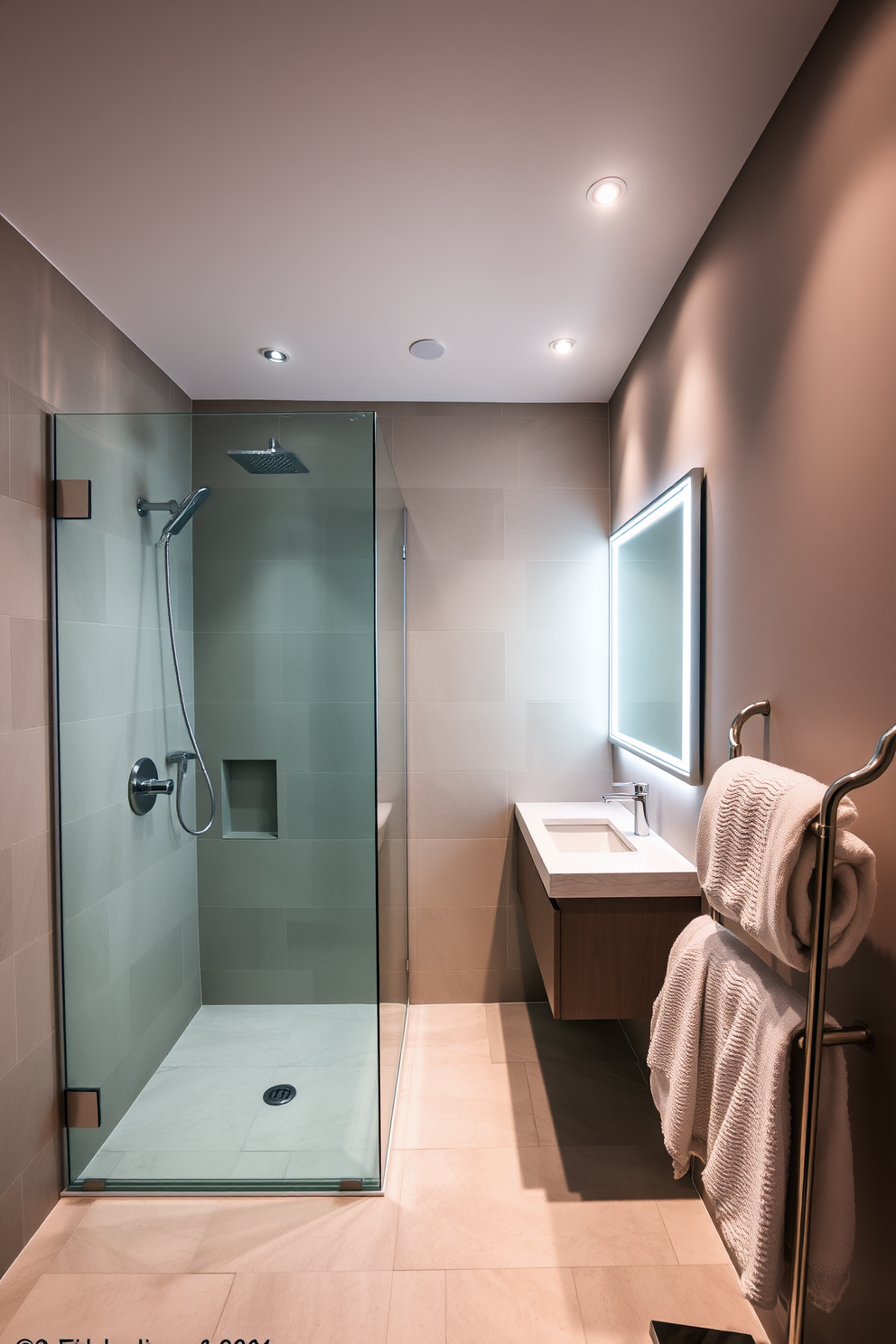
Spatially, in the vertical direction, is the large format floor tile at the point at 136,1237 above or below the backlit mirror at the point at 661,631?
below

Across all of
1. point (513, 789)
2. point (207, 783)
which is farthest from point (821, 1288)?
point (513, 789)

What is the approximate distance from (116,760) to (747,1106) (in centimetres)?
168

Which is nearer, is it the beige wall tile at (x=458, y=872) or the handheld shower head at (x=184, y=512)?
the handheld shower head at (x=184, y=512)

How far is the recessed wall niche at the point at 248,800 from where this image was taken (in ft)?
6.24

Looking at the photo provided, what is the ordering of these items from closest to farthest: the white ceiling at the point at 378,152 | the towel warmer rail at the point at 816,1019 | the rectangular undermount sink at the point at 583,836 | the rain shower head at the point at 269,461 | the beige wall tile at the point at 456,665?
the towel warmer rail at the point at 816,1019, the white ceiling at the point at 378,152, the rain shower head at the point at 269,461, the rectangular undermount sink at the point at 583,836, the beige wall tile at the point at 456,665

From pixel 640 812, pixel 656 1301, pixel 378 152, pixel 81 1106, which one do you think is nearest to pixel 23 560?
pixel 378 152

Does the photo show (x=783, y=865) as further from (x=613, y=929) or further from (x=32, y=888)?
(x=32, y=888)

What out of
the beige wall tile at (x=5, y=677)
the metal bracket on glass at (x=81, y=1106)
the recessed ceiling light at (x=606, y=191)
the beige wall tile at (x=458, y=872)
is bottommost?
the metal bracket on glass at (x=81, y=1106)

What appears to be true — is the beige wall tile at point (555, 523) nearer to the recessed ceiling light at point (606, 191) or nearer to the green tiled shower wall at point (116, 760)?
the recessed ceiling light at point (606, 191)

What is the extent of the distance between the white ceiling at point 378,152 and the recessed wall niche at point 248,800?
1.37 m

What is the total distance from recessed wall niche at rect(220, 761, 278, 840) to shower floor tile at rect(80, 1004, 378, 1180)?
1.57 feet

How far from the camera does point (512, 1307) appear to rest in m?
1.57

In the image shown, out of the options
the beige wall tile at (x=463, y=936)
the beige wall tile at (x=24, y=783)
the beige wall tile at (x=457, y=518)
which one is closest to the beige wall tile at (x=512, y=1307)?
the beige wall tile at (x=463, y=936)

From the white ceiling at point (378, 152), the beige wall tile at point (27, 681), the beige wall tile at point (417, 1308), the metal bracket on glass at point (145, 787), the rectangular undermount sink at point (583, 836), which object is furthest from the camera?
the rectangular undermount sink at point (583, 836)
